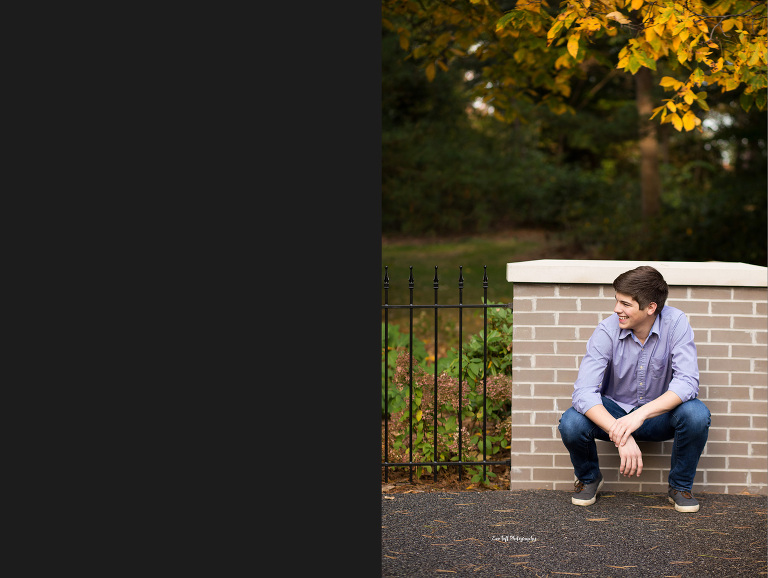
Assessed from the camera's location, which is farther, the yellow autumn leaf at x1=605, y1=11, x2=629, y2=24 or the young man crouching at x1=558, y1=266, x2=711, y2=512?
the yellow autumn leaf at x1=605, y1=11, x2=629, y2=24

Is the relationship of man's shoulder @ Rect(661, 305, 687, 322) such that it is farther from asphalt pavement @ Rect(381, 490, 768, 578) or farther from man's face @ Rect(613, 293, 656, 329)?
asphalt pavement @ Rect(381, 490, 768, 578)

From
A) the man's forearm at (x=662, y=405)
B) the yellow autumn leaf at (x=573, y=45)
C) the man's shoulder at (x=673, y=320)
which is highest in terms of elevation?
the yellow autumn leaf at (x=573, y=45)

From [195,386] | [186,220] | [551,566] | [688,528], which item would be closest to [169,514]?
[195,386]

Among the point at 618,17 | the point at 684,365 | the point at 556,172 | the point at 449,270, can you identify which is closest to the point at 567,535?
the point at 684,365

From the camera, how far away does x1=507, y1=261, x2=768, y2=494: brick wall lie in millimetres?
4230

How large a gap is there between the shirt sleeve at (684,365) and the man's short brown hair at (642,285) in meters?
0.24

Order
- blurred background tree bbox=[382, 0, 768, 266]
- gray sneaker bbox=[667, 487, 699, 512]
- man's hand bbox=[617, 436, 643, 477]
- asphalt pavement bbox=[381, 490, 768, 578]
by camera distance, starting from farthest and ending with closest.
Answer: blurred background tree bbox=[382, 0, 768, 266]
gray sneaker bbox=[667, 487, 699, 512]
man's hand bbox=[617, 436, 643, 477]
asphalt pavement bbox=[381, 490, 768, 578]

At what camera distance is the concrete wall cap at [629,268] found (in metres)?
4.17

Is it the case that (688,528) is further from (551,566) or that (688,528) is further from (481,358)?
(481,358)

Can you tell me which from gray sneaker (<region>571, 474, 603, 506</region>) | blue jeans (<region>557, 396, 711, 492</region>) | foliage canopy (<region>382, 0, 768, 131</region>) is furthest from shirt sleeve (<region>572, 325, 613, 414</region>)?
foliage canopy (<region>382, 0, 768, 131</region>)

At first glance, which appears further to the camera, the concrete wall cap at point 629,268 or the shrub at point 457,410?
the shrub at point 457,410

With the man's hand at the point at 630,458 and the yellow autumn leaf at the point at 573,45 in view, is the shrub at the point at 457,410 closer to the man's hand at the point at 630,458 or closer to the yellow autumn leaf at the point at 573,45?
the man's hand at the point at 630,458

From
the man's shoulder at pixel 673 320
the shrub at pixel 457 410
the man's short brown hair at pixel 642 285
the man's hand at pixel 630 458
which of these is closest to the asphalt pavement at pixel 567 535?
the man's hand at pixel 630 458

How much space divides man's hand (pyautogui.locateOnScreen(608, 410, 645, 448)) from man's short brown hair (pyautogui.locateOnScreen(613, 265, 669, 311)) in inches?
21.2
